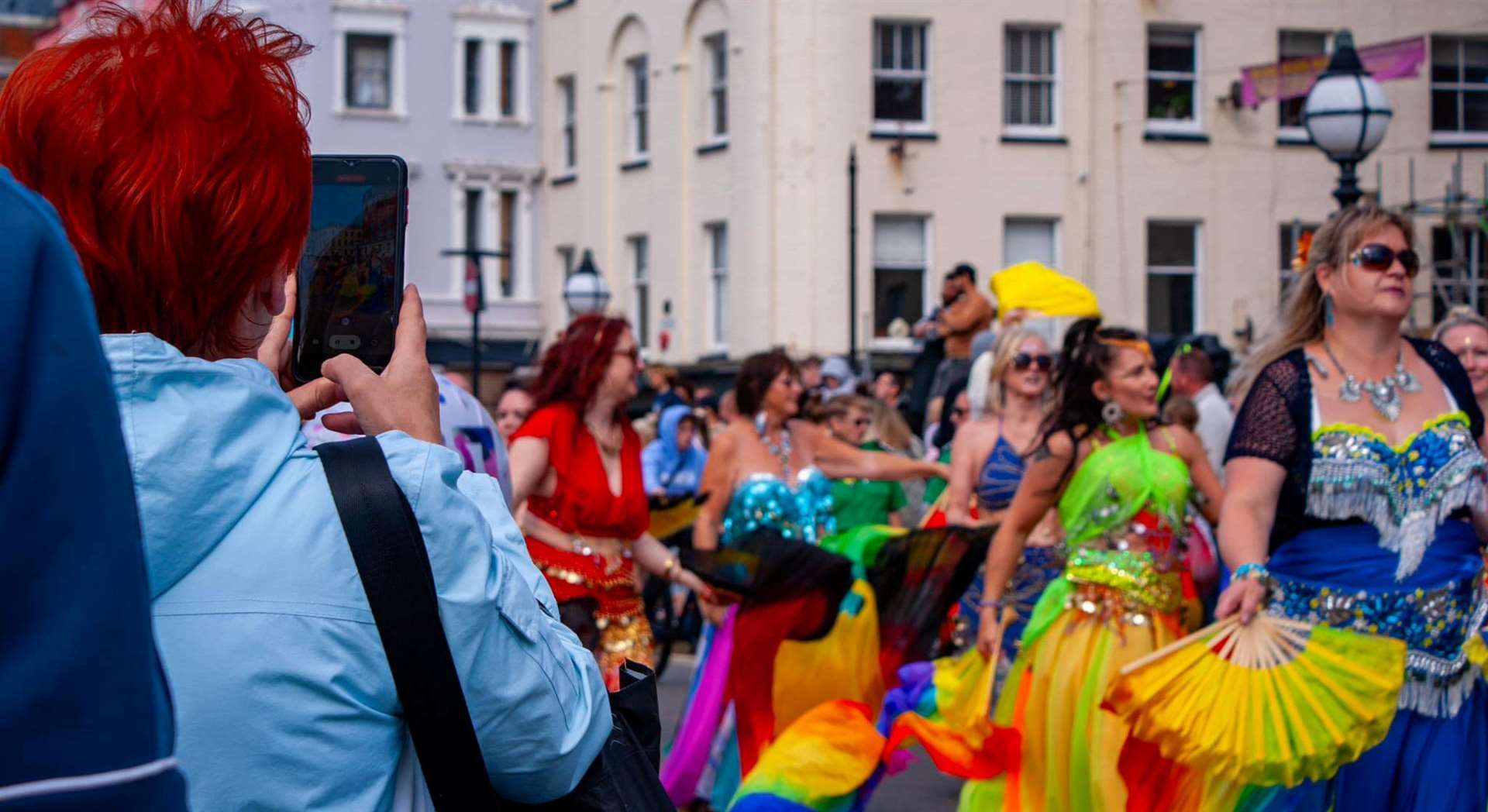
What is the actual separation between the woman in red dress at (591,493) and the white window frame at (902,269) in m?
21.0

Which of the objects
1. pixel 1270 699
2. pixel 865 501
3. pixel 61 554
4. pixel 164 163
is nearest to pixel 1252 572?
pixel 1270 699

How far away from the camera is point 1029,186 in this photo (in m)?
28.8

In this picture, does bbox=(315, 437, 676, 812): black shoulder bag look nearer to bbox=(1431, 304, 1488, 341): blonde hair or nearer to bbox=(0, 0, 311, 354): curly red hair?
bbox=(0, 0, 311, 354): curly red hair

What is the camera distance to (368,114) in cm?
3778

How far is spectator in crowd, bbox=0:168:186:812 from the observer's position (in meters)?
1.23

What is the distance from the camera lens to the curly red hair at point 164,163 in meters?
1.85

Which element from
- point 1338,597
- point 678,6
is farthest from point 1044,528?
point 678,6

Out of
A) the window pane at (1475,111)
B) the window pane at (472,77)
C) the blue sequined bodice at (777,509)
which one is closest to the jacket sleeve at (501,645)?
the blue sequined bodice at (777,509)

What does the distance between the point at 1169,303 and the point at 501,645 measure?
27.9m

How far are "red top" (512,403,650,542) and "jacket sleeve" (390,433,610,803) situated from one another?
5216mm

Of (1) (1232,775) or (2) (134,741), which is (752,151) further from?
(2) (134,741)

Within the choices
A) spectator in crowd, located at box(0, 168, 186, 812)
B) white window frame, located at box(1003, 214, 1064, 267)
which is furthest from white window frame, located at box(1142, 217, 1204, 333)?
spectator in crowd, located at box(0, 168, 186, 812)

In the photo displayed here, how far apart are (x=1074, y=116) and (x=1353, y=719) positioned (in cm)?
2461

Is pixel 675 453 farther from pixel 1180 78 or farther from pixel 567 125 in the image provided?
pixel 567 125
